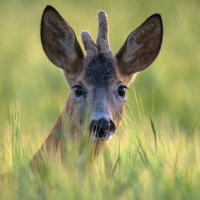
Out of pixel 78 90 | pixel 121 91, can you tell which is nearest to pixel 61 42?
pixel 78 90

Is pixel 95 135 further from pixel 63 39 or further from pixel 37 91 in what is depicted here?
pixel 37 91

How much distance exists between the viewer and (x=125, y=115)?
6070 millimetres

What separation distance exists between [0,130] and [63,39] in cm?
356

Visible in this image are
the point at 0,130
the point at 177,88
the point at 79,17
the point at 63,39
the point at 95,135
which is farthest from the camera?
the point at 79,17

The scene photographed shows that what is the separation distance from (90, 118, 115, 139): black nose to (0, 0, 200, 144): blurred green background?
51cm

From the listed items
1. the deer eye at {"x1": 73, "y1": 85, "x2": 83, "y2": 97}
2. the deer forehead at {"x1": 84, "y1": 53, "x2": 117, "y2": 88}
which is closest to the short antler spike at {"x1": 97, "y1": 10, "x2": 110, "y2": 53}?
the deer forehead at {"x1": 84, "y1": 53, "x2": 117, "y2": 88}

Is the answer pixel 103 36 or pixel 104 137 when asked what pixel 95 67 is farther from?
pixel 104 137

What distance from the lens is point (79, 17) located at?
66.8 feet

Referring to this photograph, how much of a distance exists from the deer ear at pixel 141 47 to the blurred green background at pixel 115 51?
33.0 inches

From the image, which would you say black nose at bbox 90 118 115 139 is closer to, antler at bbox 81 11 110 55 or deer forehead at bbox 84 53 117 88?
deer forehead at bbox 84 53 117 88

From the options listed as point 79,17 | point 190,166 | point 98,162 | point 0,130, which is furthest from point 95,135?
point 79,17

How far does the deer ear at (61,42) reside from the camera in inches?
Answer: 300

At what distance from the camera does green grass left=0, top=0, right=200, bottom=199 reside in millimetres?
5125

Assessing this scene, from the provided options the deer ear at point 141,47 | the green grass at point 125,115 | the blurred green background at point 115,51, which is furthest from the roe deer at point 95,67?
the blurred green background at point 115,51
